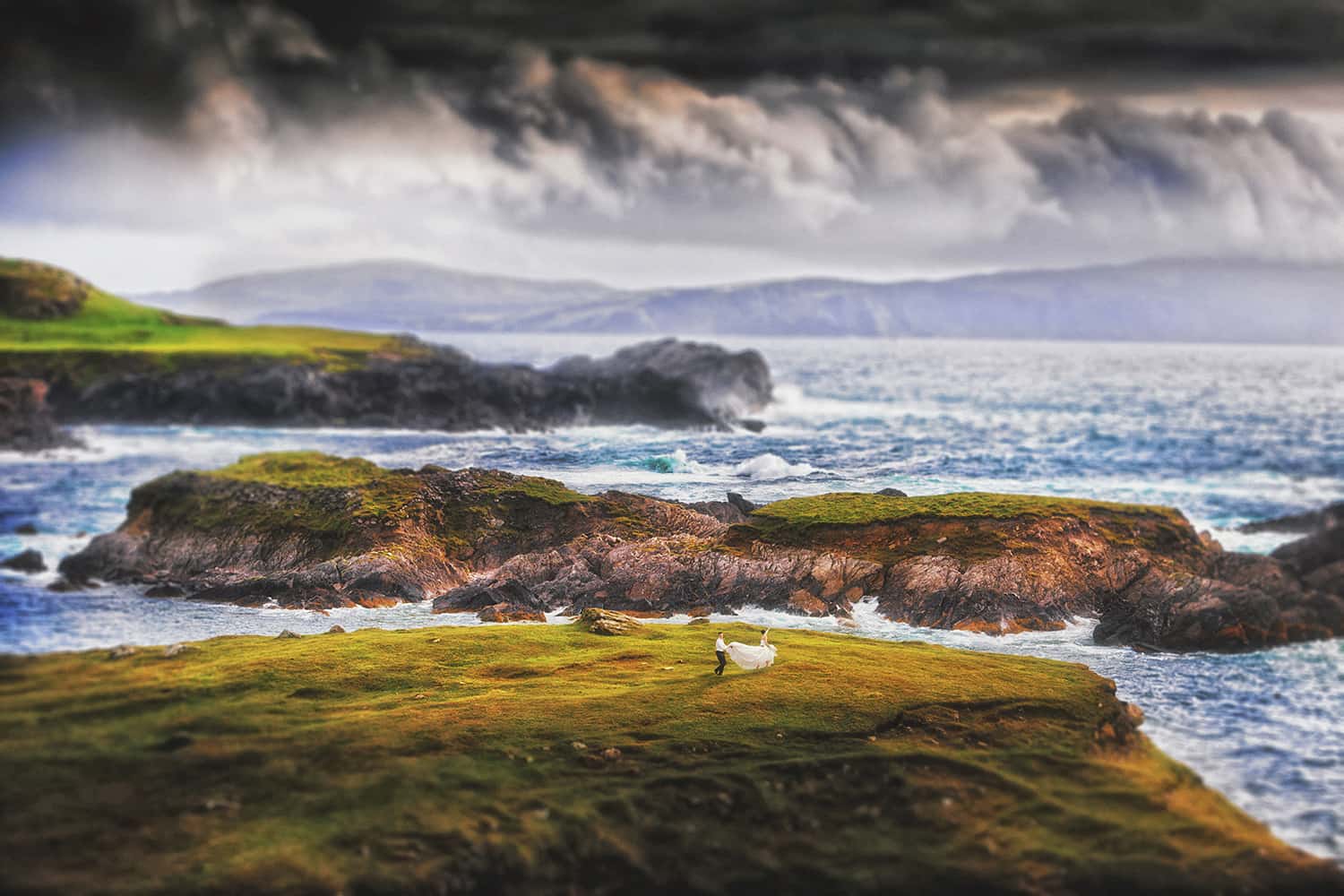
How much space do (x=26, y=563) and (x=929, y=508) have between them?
50.4ft

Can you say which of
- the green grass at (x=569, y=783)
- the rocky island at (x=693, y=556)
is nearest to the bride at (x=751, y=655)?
the green grass at (x=569, y=783)

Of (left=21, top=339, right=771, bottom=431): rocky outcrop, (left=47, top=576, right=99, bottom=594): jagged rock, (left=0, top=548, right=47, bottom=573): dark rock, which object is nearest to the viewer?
(left=47, top=576, right=99, bottom=594): jagged rock

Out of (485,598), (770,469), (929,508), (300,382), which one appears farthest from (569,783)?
(300,382)

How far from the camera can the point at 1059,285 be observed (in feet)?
72.9

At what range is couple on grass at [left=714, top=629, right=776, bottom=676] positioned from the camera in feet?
48.4

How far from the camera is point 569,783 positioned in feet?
39.2

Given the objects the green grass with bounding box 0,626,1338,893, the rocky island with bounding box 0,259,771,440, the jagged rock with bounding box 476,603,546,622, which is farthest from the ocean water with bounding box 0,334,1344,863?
the rocky island with bounding box 0,259,771,440

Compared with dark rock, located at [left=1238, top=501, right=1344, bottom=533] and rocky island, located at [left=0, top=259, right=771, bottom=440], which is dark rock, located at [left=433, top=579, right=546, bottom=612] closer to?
rocky island, located at [left=0, top=259, right=771, bottom=440]

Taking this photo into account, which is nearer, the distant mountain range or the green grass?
the green grass

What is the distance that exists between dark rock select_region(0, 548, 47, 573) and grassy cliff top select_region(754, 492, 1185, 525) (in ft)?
39.2

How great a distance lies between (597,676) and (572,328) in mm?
15963

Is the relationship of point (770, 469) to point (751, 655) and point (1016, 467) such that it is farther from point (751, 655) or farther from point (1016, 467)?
point (1016, 467)

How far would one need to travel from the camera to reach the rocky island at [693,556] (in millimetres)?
16000

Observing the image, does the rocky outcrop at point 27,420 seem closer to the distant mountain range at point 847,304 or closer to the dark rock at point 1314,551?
the distant mountain range at point 847,304
